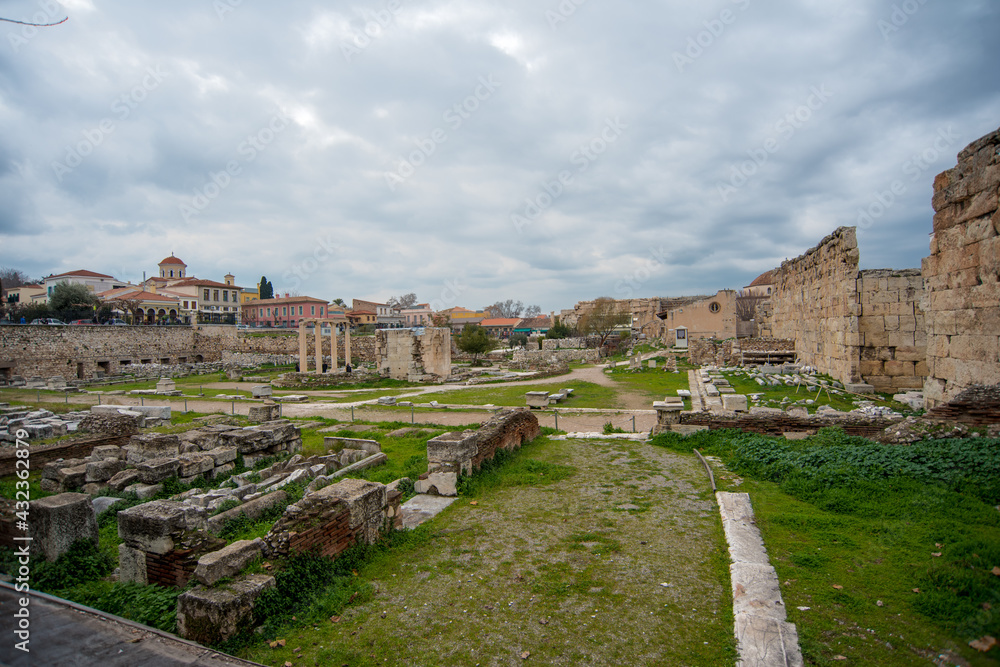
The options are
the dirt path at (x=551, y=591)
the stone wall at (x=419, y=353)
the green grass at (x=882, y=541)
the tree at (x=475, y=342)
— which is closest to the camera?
the green grass at (x=882, y=541)

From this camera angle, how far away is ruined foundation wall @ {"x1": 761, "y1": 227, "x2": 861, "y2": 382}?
48.4 ft

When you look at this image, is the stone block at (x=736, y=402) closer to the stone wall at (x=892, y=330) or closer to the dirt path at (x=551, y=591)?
the dirt path at (x=551, y=591)

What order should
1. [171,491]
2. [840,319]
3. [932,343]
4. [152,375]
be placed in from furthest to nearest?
[152,375], [840,319], [932,343], [171,491]

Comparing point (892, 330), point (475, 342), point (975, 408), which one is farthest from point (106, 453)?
point (475, 342)

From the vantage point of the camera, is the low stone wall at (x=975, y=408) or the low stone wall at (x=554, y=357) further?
the low stone wall at (x=554, y=357)

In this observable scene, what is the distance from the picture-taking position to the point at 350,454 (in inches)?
416

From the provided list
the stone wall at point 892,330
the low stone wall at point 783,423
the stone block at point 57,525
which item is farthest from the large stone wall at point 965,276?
the stone block at point 57,525

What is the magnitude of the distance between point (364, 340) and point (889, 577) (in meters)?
44.1

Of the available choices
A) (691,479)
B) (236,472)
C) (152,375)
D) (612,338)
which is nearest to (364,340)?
(152,375)

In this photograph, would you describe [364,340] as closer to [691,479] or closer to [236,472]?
[236,472]

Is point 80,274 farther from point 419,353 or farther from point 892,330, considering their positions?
point 892,330

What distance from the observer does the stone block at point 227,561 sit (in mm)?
4562

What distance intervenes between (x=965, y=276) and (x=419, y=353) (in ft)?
80.0

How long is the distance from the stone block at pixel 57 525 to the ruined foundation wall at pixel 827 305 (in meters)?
18.3
